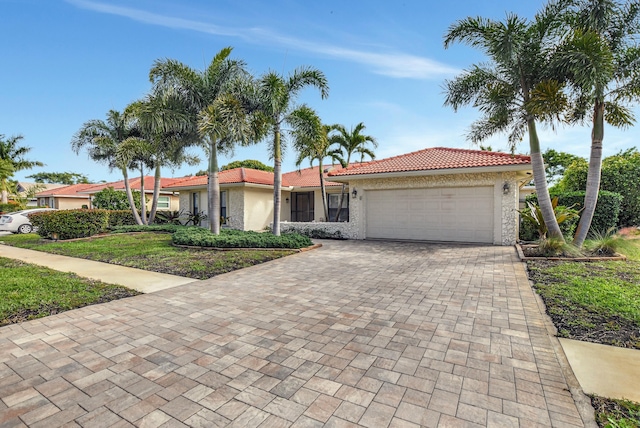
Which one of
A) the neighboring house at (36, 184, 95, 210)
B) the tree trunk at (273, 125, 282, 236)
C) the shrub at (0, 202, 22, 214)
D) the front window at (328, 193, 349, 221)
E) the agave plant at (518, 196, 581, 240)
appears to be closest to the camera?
the agave plant at (518, 196, 581, 240)

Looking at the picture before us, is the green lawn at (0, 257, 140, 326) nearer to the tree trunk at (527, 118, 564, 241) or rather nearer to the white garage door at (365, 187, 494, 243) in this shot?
the white garage door at (365, 187, 494, 243)

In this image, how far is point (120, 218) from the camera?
65.5 feet

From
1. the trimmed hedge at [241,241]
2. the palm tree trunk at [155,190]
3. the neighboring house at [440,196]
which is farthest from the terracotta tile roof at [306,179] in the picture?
the palm tree trunk at [155,190]

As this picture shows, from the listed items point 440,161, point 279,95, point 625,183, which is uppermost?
point 279,95

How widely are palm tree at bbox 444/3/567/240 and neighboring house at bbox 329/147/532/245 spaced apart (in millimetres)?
1910

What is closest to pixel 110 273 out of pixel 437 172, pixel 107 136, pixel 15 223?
pixel 437 172

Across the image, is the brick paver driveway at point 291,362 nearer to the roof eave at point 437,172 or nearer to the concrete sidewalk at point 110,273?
the concrete sidewalk at point 110,273

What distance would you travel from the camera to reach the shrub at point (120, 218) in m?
19.3

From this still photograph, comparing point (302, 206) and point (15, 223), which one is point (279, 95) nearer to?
point (302, 206)

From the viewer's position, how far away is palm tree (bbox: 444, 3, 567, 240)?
8961mm

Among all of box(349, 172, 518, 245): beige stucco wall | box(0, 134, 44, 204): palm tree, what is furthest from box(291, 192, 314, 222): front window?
box(0, 134, 44, 204): palm tree

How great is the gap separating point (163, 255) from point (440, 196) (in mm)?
11245

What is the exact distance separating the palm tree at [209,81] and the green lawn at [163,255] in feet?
8.43

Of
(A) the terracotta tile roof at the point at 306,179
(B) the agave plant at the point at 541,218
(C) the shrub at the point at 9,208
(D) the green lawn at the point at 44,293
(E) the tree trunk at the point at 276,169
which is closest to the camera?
(D) the green lawn at the point at 44,293
